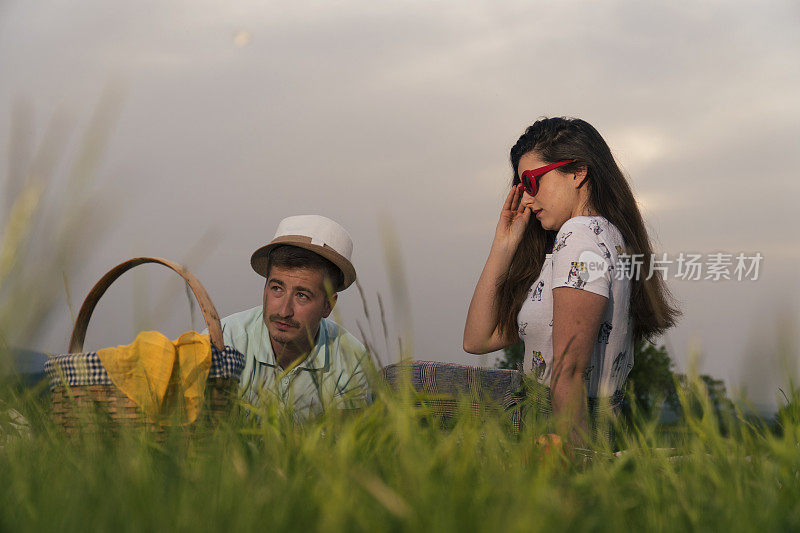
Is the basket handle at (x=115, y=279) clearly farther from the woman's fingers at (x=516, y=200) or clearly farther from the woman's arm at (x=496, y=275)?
the woman's fingers at (x=516, y=200)

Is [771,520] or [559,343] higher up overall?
[559,343]

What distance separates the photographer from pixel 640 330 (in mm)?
3766

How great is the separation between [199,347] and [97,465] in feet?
2.87

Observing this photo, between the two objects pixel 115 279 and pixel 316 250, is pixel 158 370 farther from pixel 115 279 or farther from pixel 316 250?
pixel 316 250

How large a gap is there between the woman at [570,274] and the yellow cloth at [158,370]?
4.59 ft

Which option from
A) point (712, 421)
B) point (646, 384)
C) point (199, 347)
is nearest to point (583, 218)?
point (712, 421)

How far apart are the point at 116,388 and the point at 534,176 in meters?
2.29

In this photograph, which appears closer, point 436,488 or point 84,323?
point 436,488

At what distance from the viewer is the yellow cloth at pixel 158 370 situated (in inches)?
99.0

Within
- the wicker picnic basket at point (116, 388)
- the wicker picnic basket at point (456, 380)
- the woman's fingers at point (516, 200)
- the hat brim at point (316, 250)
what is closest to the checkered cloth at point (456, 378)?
the wicker picnic basket at point (456, 380)

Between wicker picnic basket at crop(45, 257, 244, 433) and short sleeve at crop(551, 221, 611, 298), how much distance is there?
1432mm

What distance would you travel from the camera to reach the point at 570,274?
10.1 feet

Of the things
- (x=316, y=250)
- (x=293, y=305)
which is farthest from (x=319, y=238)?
(x=293, y=305)

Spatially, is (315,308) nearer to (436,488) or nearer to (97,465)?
(97,465)
